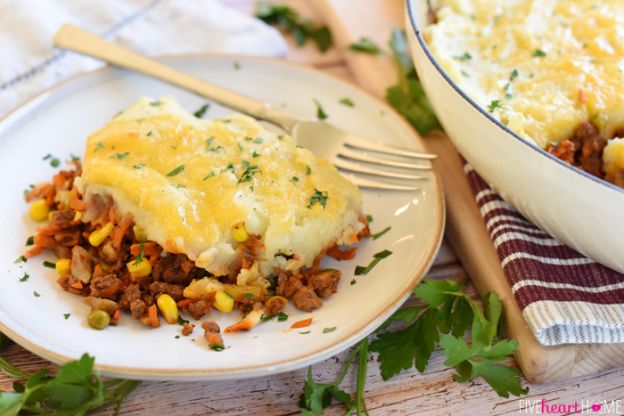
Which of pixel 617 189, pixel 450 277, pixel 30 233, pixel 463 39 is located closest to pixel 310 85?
pixel 463 39

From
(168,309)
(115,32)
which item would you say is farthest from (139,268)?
(115,32)

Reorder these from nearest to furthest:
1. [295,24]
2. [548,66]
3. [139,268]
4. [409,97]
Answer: [139,268] < [548,66] < [409,97] < [295,24]

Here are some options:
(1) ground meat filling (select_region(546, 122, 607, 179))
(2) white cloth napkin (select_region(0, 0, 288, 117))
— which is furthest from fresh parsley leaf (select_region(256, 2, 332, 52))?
(1) ground meat filling (select_region(546, 122, 607, 179))

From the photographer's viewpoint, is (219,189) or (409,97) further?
(409,97)

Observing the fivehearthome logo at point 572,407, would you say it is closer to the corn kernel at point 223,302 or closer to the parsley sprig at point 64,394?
the corn kernel at point 223,302

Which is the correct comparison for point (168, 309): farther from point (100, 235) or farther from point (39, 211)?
point (39, 211)

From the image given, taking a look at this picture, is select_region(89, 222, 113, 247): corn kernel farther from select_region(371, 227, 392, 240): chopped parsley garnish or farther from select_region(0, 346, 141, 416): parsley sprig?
select_region(371, 227, 392, 240): chopped parsley garnish

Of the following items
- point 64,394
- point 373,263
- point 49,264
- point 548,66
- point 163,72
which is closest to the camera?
point 64,394
